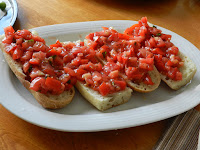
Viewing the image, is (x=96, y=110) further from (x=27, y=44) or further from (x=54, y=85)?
(x=27, y=44)

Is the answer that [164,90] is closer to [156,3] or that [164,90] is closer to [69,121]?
[69,121]

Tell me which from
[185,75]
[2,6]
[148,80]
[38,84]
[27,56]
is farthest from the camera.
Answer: [2,6]

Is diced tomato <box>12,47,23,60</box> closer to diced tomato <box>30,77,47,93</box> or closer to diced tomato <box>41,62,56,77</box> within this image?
diced tomato <box>41,62,56,77</box>

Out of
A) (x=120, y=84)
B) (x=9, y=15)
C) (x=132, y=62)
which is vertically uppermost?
(x=132, y=62)

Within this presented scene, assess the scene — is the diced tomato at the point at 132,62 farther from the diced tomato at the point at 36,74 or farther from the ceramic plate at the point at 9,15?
the ceramic plate at the point at 9,15

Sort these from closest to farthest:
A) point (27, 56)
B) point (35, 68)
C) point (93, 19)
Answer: point (35, 68) < point (27, 56) < point (93, 19)

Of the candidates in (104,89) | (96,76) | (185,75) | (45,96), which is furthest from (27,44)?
(185,75)

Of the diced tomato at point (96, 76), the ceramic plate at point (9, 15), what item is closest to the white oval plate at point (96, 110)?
the diced tomato at point (96, 76)
